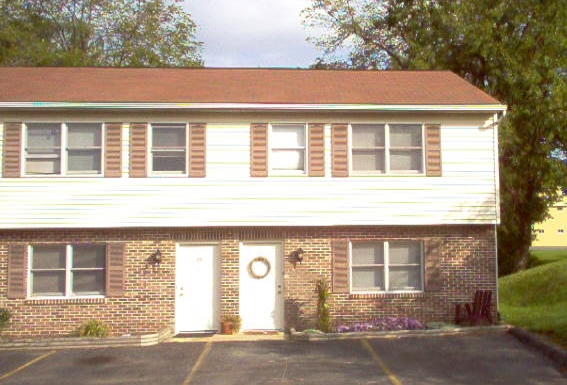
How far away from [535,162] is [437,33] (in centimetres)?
693

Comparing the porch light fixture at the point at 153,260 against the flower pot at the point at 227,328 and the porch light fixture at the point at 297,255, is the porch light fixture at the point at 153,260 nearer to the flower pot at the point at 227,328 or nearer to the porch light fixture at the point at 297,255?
the flower pot at the point at 227,328

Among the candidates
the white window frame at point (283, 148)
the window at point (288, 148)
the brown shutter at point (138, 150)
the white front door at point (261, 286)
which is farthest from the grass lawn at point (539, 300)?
the brown shutter at point (138, 150)

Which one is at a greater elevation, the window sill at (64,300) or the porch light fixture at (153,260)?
the porch light fixture at (153,260)

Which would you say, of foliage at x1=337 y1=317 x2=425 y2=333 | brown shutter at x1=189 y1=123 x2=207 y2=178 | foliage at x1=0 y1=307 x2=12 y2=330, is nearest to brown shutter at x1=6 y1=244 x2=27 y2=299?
foliage at x1=0 y1=307 x2=12 y2=330

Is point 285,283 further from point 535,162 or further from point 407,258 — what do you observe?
point 535,162

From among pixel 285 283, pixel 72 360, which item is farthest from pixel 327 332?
pixel 72 360

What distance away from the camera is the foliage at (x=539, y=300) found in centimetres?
1472

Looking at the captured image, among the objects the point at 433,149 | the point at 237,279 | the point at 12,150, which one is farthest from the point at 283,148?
the point at 12,150

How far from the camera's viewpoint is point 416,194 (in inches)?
640

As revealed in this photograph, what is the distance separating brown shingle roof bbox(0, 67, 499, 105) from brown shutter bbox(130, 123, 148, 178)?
0.68m

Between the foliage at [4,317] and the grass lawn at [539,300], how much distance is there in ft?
37.9

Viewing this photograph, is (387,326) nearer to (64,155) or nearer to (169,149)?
(169,149)

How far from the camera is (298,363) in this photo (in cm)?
1223

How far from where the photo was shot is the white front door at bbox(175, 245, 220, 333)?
16.2 metres
